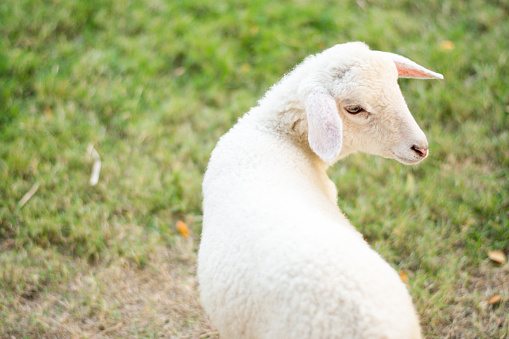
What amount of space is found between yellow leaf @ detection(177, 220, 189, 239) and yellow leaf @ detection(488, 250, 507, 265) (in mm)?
1992

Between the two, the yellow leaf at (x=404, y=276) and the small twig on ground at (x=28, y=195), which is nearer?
the yellow leaf at (x=404, y=276)

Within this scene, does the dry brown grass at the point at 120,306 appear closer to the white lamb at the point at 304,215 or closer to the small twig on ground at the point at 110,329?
the small twig on ground at the point at 110,329

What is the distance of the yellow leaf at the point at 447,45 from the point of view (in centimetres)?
412

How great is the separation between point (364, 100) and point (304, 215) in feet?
2.36

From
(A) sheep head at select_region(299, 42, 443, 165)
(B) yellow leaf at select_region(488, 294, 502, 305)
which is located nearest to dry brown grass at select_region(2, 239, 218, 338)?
(A) sheep head at select_region(299, 42, 443, 165)

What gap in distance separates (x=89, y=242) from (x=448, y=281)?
2.28 m

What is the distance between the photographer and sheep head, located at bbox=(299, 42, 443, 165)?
214cm

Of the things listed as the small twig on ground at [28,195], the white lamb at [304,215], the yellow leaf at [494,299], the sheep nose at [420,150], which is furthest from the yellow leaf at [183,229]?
the yellow leaf at [494,299]

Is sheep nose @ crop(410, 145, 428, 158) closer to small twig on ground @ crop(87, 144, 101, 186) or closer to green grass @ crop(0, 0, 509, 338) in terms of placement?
green grass @ crop(0, 0, 509, 338)

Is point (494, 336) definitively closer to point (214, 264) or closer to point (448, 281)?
point (448, 281)

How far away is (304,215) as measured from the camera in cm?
178

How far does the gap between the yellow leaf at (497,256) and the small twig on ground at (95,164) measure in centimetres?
276

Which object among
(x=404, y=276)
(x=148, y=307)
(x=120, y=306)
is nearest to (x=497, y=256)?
(x=404, y=276)

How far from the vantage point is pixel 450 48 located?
414 cm
